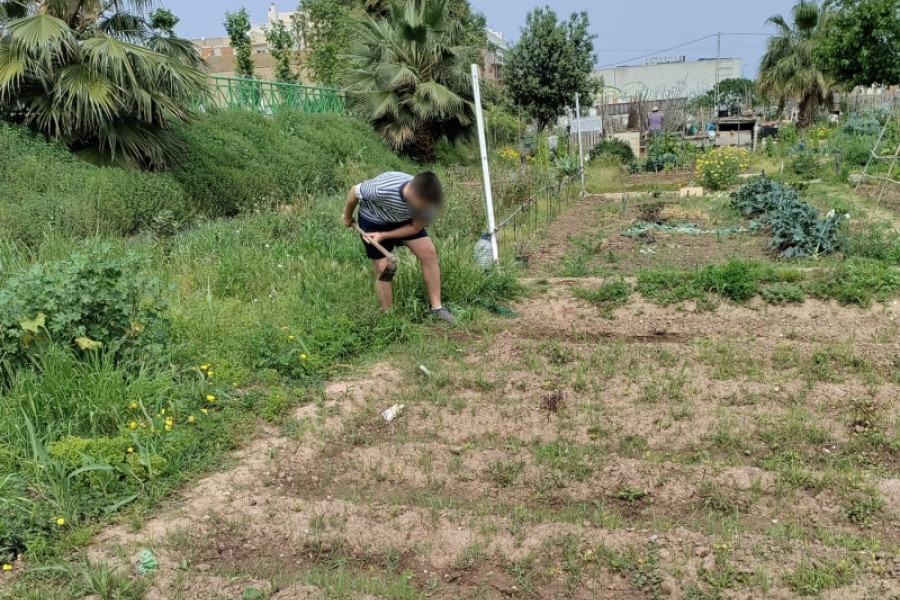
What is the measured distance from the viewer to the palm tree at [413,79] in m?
15.9

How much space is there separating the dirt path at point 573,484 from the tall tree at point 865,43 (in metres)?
17.1

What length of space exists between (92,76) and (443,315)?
5909 millimetres

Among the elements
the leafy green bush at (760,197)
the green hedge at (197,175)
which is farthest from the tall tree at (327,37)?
the leafy green bush at (760,197)

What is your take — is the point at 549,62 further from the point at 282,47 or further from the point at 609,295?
the point at 609,295

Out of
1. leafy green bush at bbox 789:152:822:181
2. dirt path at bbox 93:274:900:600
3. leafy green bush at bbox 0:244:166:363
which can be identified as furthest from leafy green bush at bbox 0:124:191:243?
leafy green bush at bbox 789:152:822:181

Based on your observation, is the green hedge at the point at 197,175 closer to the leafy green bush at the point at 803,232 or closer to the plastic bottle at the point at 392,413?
the plastic bottle at the point at 392,413

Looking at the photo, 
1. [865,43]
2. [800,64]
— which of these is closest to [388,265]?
[865,43]

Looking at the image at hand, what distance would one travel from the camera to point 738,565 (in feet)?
8.22

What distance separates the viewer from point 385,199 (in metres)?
4.93

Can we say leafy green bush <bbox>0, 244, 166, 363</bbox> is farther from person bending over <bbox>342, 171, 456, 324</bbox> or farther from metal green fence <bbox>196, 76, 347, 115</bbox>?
metal green fence <bbox>196, 76, 347, 115</bbox>

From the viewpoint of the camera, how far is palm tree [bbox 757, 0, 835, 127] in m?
26.7

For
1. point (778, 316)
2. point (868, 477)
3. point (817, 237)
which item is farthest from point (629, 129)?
point (868, 477)

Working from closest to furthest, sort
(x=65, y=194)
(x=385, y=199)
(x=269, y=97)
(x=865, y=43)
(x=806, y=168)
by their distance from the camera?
(x=385, y=199), (x=65, y=194), (x=806, y=168), (x=269, y=97), (x=865, y=43)

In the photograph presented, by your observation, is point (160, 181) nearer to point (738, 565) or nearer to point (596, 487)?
point (596, 487)
